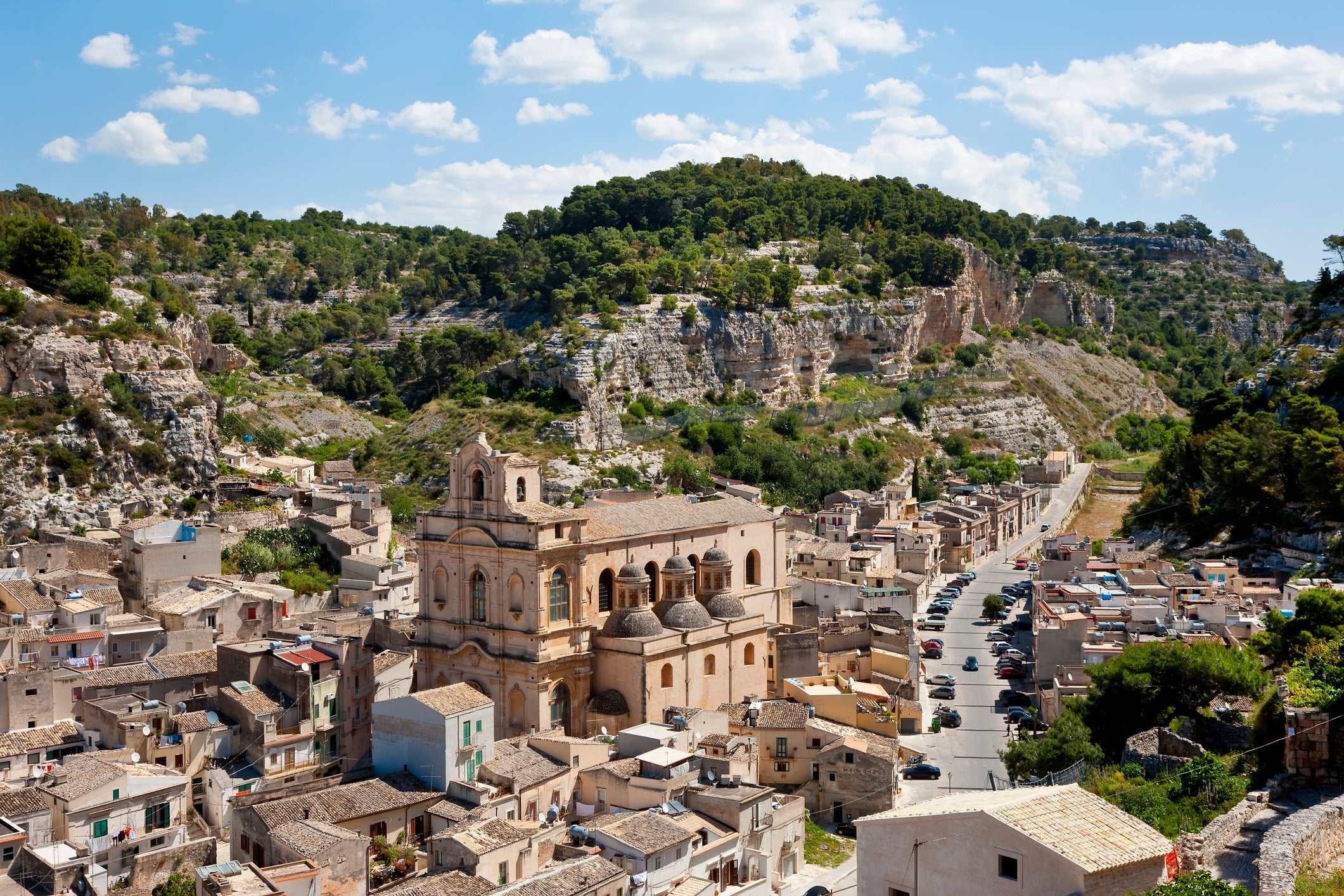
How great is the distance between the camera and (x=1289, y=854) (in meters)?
15.2

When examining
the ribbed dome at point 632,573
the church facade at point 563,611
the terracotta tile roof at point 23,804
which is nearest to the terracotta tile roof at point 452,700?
the church facade at point 563,611

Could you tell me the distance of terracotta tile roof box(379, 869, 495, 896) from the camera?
24.2m

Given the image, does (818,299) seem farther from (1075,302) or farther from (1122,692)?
(1122,692)

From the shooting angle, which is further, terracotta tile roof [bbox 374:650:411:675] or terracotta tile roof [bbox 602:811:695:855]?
terracotta tile roof [bbox 374:650:411:675]

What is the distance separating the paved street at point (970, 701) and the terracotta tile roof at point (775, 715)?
326 cm

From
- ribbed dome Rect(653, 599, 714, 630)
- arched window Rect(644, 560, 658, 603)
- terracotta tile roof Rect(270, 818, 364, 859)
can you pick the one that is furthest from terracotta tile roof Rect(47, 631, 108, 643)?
ribbed dome Rect(653, 599, 714, 630)

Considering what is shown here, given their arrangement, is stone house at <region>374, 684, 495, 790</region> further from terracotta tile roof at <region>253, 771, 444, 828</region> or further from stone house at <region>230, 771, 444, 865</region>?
stone house at <region>230, 771, 444, 865</region>

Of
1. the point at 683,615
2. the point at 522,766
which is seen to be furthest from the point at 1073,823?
the point at 683,615

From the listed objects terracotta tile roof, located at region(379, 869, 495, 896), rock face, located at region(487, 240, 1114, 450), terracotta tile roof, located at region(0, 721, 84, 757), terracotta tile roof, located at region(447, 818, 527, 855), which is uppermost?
rock face, located at region(487, 240, 1114, 450)

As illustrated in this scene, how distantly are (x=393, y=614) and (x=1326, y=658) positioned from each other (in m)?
30.2

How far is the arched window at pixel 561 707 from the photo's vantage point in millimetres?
35750

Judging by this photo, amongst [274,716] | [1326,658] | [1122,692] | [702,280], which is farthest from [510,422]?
[1326,658]

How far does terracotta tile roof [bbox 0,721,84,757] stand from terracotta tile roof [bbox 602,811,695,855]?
46.0ft

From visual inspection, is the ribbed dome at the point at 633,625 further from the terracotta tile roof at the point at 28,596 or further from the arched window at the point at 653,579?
the terracotta tile roof at the point at 28,596
